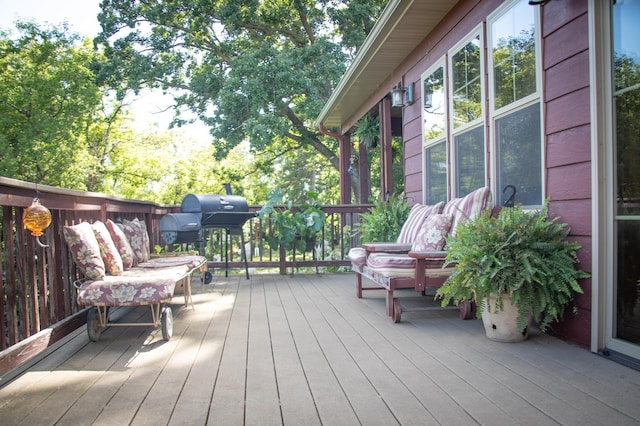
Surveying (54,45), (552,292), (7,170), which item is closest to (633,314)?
(552,292)

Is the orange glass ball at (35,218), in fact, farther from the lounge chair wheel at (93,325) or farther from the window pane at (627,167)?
the window pane at (627,167)

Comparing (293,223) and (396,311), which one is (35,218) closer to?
(396,311)

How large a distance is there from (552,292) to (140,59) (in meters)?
12.9

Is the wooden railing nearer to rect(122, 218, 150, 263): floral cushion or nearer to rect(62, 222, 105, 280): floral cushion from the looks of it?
rect(62, 222, 105, 280): floral cushion

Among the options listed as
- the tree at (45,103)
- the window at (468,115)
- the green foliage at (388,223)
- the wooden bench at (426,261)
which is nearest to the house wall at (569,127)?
the wooden bench at (426,261)

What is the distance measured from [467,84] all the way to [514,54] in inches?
30.9

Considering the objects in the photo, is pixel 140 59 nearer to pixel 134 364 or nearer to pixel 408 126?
pixel 408 126

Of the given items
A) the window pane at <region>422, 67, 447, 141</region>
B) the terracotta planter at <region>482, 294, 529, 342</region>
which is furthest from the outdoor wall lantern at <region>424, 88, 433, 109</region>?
the terracotta planter at <region>482, 294, 529, 342</region>

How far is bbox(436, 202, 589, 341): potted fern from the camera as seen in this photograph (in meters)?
2.70

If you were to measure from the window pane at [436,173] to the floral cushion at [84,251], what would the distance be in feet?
10.4

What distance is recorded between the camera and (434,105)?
498 cm

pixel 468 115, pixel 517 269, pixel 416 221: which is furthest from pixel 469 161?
pixel 517 269

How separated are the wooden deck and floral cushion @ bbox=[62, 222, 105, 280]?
1.53 ft

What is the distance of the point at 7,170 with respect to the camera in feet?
47.3
